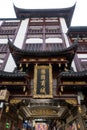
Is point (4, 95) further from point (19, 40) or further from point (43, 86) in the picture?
point (19, 40)

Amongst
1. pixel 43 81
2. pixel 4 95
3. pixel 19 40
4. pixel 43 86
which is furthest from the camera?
pixel 19 40

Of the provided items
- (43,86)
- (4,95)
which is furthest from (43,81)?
(4,95)

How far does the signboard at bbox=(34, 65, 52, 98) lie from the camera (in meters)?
8.71

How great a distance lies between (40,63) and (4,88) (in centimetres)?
234

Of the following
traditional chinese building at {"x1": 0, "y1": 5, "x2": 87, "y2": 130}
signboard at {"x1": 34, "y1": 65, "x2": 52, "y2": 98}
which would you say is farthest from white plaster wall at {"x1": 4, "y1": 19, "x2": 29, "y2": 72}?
signboard at {"x1": 34, "y1": 65, "x2": 52, "y2": 98}

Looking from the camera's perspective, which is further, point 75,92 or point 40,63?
point 40,63

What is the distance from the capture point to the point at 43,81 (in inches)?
357

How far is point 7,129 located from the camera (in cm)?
923

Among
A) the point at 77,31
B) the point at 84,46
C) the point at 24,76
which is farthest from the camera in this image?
the point at 77,31

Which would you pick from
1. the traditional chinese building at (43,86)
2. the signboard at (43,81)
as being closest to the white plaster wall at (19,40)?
the traditional chinese building at (43,86)

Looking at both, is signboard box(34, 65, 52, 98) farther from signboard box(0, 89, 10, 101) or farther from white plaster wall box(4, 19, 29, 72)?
white plaster wall box(4, 19, 29, 72)

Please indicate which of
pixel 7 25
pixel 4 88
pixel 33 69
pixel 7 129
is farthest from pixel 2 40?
pixel 7 129

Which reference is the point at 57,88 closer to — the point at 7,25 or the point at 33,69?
the point at 33,69

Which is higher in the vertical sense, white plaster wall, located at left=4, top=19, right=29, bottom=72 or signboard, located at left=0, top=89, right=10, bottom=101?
signboard, located at left=0, top=89, right=10, bottom=101
